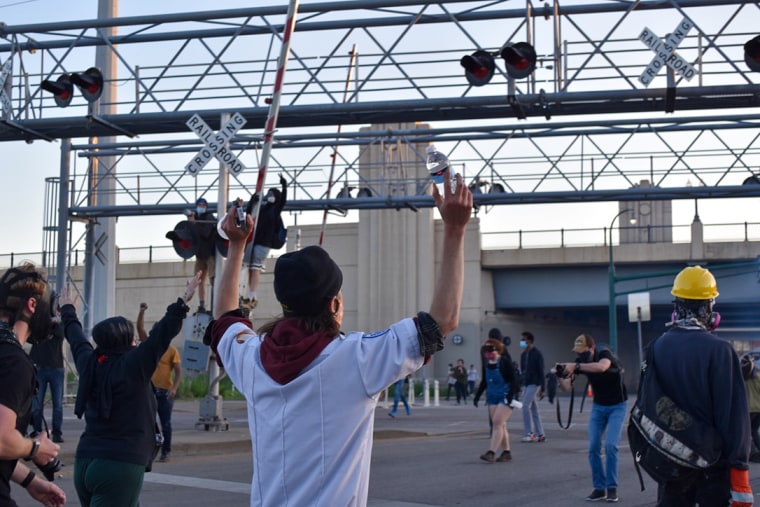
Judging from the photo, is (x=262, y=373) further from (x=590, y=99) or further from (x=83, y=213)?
(x=83, y=213)

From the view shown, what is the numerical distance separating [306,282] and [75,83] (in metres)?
14.2

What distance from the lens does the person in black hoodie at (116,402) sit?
5.61 meters

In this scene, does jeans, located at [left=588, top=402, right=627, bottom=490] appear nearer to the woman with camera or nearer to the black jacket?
the woman with camera

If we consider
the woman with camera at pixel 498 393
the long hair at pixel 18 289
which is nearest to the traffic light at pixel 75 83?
the woman with camera at pixel 498 393

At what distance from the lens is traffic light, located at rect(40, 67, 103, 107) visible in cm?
1645

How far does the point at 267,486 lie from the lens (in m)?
3.35

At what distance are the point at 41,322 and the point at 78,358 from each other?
161 cm

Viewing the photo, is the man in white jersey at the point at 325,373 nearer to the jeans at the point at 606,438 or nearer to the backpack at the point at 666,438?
the backpack at the point at 666,438

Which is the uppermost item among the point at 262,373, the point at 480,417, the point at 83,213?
the point at 83,213

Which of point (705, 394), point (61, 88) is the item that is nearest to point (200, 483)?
point (705, 394)

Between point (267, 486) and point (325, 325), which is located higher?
point (325, 325)

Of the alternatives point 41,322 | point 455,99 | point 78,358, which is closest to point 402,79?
point 455,99

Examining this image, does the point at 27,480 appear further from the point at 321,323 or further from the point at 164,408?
the point at 164,408

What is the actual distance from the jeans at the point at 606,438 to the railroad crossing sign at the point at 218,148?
209 inches
